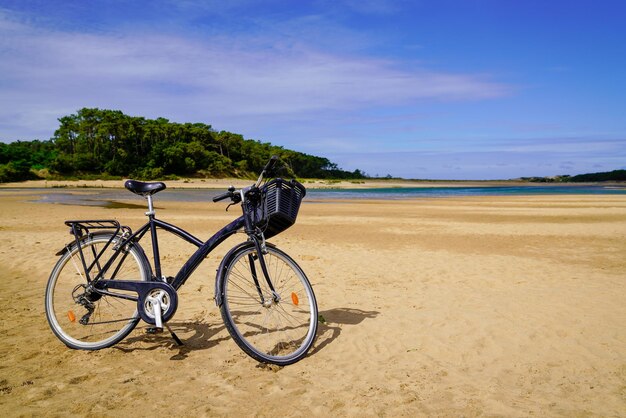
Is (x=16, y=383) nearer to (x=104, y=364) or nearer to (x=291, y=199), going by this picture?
(x=104, y=364)

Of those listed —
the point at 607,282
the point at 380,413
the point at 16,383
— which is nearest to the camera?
the point at 380,413

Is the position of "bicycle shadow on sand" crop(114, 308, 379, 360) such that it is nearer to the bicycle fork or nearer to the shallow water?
the bicycle fork

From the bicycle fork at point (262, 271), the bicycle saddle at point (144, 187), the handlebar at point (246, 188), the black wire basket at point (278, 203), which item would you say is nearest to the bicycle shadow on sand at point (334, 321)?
the bicycle fork at point (262, 271)

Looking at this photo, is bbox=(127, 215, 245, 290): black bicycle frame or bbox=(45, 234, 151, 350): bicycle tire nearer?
bbox=(127, 215, 245, 290): black bicycle frame

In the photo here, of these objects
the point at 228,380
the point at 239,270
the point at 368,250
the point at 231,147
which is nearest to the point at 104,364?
the point at 228,380

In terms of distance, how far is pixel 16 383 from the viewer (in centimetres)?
378

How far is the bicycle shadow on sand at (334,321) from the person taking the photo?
16.1 feet

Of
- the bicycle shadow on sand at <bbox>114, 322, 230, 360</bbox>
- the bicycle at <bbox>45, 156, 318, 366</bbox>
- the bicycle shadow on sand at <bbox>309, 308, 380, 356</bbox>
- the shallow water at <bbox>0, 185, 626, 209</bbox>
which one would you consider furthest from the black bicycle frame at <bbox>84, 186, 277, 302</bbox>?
the shallow water at <bbox>0, 185, 626, 209</bbox>

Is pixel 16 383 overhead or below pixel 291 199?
below

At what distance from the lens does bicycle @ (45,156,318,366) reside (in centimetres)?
409

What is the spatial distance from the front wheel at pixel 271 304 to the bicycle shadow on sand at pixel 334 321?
199 millimetres

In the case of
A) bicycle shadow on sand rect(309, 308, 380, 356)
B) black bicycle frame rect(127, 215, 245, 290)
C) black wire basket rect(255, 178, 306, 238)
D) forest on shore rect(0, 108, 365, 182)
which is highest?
forest on shore rect(0, 108, 365, 182)

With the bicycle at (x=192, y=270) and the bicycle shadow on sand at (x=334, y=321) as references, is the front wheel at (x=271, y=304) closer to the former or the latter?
the bicycle at (x=192, y=270)

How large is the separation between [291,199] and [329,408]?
70.6 inches
